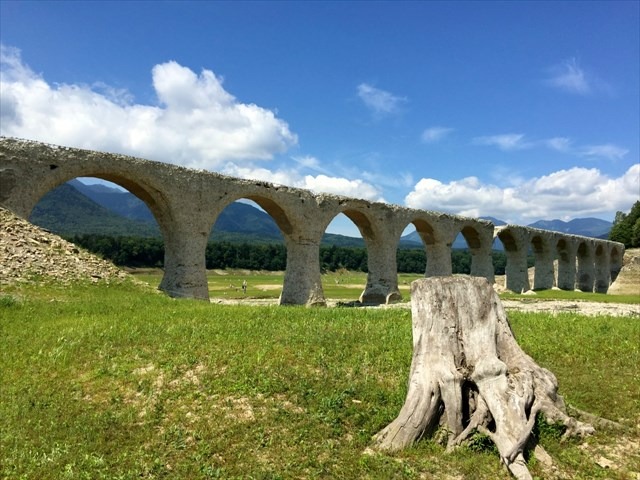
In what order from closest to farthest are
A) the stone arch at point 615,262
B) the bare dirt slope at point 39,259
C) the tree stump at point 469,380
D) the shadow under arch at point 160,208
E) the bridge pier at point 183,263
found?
the tree stump at point 469,380
the bare dirt slope at point 39,259
the shadow under arch at point 160,208
the bridge pier at point 183,263
the stone arch at point 615,262

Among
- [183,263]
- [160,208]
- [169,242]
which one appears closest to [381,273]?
[183,263]

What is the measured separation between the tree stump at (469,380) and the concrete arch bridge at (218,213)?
42.0ft

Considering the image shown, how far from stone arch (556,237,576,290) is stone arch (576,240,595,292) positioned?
5043 millimetres

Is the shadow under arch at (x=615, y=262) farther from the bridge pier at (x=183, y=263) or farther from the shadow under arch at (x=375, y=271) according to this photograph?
the bridge pier at (x=183, y=263)

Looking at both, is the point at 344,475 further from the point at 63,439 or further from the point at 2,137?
the point at 2,137

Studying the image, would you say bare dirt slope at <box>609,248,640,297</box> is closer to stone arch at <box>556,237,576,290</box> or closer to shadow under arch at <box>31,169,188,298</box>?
stone arch at <box>556,237,576,290</box>

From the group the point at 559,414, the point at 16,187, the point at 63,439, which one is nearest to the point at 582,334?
the point at 559,414

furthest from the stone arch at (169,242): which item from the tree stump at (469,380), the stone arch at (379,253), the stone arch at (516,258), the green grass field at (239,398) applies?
the stone arch at (516,258)

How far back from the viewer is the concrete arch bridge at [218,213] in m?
14.0

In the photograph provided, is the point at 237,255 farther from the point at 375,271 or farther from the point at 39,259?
the point at 39,259

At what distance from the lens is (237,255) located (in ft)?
237

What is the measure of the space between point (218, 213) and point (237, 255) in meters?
54.3

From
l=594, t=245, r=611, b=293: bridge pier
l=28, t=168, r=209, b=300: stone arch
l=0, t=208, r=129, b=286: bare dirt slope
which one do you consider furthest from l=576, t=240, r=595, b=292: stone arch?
l=0, t=208, r=129, b=286: bare dirt slope

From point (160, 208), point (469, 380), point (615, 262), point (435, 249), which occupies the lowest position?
point (469, 380)
